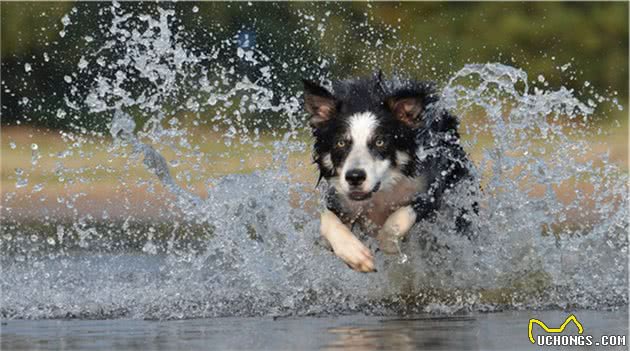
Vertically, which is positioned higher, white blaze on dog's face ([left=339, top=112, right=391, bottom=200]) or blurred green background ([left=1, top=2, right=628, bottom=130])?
blurred green background ([left=1, top=2, right=628, bottom=130])

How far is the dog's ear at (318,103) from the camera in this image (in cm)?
841

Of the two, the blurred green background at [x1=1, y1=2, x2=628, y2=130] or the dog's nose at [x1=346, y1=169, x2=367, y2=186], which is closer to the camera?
the dog's nose at [x1=346, y1=169, x2=367, y2=186]

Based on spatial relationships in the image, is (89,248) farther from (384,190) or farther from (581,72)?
(581,72)

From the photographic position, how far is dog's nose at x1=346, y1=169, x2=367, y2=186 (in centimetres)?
792

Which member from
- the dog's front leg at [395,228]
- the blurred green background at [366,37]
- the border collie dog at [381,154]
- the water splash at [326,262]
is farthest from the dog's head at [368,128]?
the blurred green background at [366,37]

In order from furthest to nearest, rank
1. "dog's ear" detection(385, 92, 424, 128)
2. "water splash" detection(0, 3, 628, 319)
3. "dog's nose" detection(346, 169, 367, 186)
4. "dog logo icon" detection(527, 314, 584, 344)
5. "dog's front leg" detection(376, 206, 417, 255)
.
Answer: "dog's ear" detection(385, 92, 424, 128) < "dog's front leg" detection(376, 206, 417, 255) < "water splash" detection(0, 3, 628, 319) < "dog's nose" detection(346, 169, 367, 186) < "dog logo icon" detection(527, 314, 584, 344)

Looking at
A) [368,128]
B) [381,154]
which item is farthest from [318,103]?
[381,154]

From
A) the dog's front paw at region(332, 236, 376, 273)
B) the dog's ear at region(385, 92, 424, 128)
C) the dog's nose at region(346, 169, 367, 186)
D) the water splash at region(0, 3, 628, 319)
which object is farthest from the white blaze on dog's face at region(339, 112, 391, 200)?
the water splash at region(0, 3, 628, 319)

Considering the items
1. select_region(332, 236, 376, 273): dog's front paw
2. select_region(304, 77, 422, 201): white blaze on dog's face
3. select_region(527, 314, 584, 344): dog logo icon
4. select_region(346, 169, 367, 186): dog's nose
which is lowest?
select_region(527, 314, 584, 344): dog logo icon

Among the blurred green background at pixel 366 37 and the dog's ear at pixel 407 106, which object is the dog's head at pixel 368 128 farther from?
the blurred green background at pixel 366 37

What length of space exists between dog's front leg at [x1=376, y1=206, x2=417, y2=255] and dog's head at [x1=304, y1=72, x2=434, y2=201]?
0.19 meters

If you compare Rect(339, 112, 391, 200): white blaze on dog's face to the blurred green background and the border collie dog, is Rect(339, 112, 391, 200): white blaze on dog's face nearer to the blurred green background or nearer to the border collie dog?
the border collie dog

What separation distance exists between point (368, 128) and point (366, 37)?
38.2 ft

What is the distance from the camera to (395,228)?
8.24 metres
